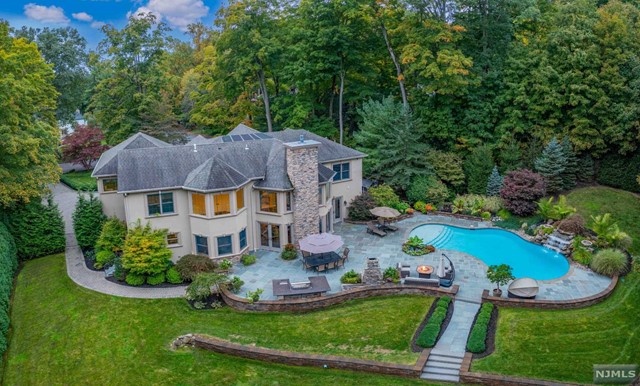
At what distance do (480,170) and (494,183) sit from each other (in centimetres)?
136

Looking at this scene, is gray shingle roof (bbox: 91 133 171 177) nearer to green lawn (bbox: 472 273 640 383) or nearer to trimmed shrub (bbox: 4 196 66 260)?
trimmed shrub (bbox: 4 196 66 260)

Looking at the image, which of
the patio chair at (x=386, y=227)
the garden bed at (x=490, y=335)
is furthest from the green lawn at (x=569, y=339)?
the patio chair at (x=386, y=227)

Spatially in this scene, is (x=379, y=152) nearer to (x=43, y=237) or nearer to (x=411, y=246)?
(x=411, y=246)

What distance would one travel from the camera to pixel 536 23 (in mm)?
39281

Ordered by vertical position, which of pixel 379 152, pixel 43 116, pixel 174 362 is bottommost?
pixel 174 362

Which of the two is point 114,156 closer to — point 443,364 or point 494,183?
point 443,364

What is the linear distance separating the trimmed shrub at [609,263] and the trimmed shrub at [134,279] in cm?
2230

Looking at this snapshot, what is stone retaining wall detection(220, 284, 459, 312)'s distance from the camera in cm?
2166

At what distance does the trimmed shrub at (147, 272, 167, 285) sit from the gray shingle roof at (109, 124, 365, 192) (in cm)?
436

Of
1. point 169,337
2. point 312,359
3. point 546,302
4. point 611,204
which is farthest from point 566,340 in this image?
point 611,204

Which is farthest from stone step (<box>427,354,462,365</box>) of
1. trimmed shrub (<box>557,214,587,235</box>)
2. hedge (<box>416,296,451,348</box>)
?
trimmed shrub (<box>557,214,587,235</box>)

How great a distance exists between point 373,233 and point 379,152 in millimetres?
7779

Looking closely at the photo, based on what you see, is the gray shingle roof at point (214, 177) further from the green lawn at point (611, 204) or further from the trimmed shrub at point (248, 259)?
the green lawn at point (611, 204)

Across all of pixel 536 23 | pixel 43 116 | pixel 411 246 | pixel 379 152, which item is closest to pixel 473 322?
pixel 411 246
